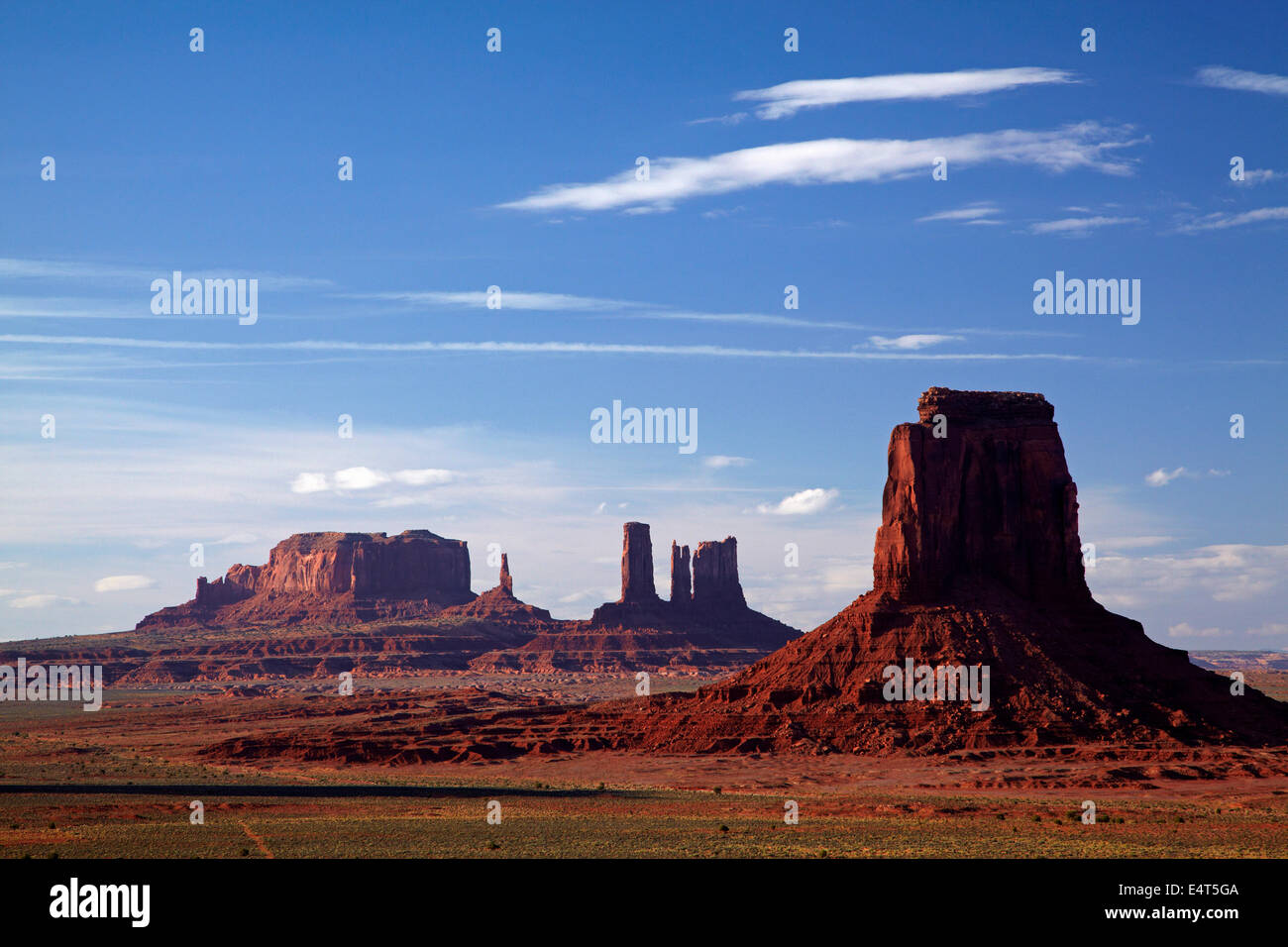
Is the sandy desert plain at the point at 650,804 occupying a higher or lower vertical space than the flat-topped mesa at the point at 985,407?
lower

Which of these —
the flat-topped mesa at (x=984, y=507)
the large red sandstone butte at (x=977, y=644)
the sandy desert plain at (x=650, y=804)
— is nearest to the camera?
the sandy desert plain at (x=650, y=804)

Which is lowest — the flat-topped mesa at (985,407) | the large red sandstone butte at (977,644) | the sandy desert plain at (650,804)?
the sandy desert plain at (650,804)

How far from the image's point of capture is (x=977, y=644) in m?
75.1

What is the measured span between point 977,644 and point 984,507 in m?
10.4

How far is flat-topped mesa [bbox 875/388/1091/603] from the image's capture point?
Answer: 3167 inches

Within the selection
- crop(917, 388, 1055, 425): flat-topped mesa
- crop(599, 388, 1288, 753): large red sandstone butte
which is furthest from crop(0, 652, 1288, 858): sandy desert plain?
crop(917, 388, 1055, 425): flat-topped mesa

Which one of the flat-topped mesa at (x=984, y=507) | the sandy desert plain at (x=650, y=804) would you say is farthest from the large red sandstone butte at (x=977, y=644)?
the sandy desert plain at (x=650, y=804)

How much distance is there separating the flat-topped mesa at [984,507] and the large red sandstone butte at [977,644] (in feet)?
0.30

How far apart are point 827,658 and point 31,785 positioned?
1789 inches

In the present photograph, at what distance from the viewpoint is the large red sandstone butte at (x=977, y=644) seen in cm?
7231

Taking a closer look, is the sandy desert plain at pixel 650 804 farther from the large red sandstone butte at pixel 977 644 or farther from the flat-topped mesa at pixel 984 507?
the flat-topped mesa at pixel 984 507

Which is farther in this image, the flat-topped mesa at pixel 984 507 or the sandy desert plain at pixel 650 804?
the flat-topped mesa at pixel 984 507

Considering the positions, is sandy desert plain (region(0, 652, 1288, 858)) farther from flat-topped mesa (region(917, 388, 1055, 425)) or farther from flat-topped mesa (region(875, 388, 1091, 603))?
flat-topped mesa (region(917, 388, 1055, 425))
